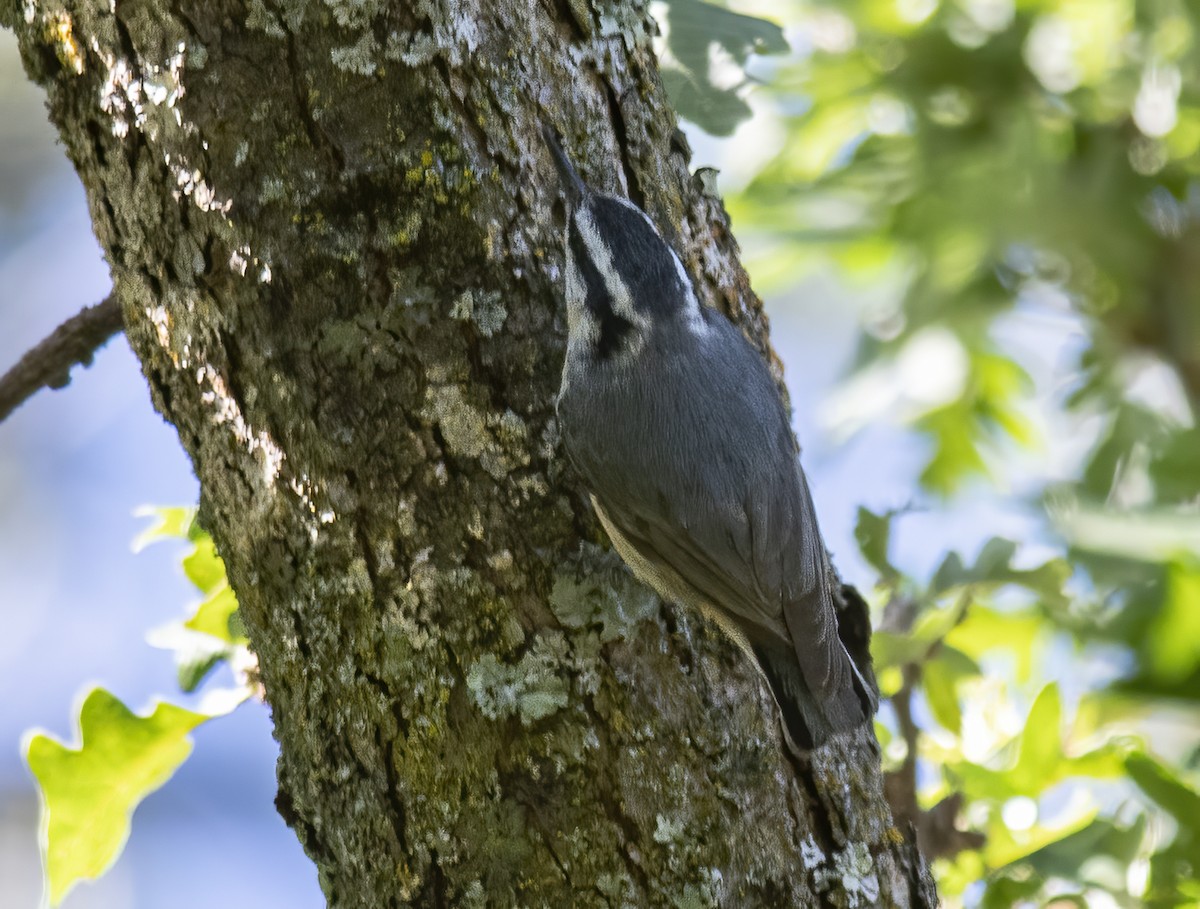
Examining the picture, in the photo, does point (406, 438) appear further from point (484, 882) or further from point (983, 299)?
point (983, 299)

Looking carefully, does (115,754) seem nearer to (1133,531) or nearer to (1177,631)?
(1133,531)

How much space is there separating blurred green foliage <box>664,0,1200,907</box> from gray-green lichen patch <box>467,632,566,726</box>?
0.61 meters

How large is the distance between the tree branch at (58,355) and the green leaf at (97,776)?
459mm

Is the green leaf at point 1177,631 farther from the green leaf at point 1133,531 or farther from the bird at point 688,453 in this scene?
the bird at point 688,453

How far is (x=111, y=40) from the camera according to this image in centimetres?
148

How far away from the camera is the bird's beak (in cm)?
155

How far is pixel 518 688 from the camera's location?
1.42m

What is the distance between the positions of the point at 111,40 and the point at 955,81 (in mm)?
1659

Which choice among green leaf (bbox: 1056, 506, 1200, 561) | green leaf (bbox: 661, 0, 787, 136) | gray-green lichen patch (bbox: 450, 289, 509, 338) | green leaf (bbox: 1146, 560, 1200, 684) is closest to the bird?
gray-green lichen patch (bbox: 450, 289, 509, 338)

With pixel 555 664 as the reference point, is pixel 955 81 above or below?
above

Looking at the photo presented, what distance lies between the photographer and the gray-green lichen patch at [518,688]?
1.42 metres

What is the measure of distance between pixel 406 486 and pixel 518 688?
26 cm

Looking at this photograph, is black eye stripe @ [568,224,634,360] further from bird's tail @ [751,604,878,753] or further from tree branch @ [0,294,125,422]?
tree branch @ [0,294,125,422]

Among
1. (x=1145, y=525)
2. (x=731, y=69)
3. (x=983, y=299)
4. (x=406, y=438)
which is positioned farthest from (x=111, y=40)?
(x=983, y=299)
